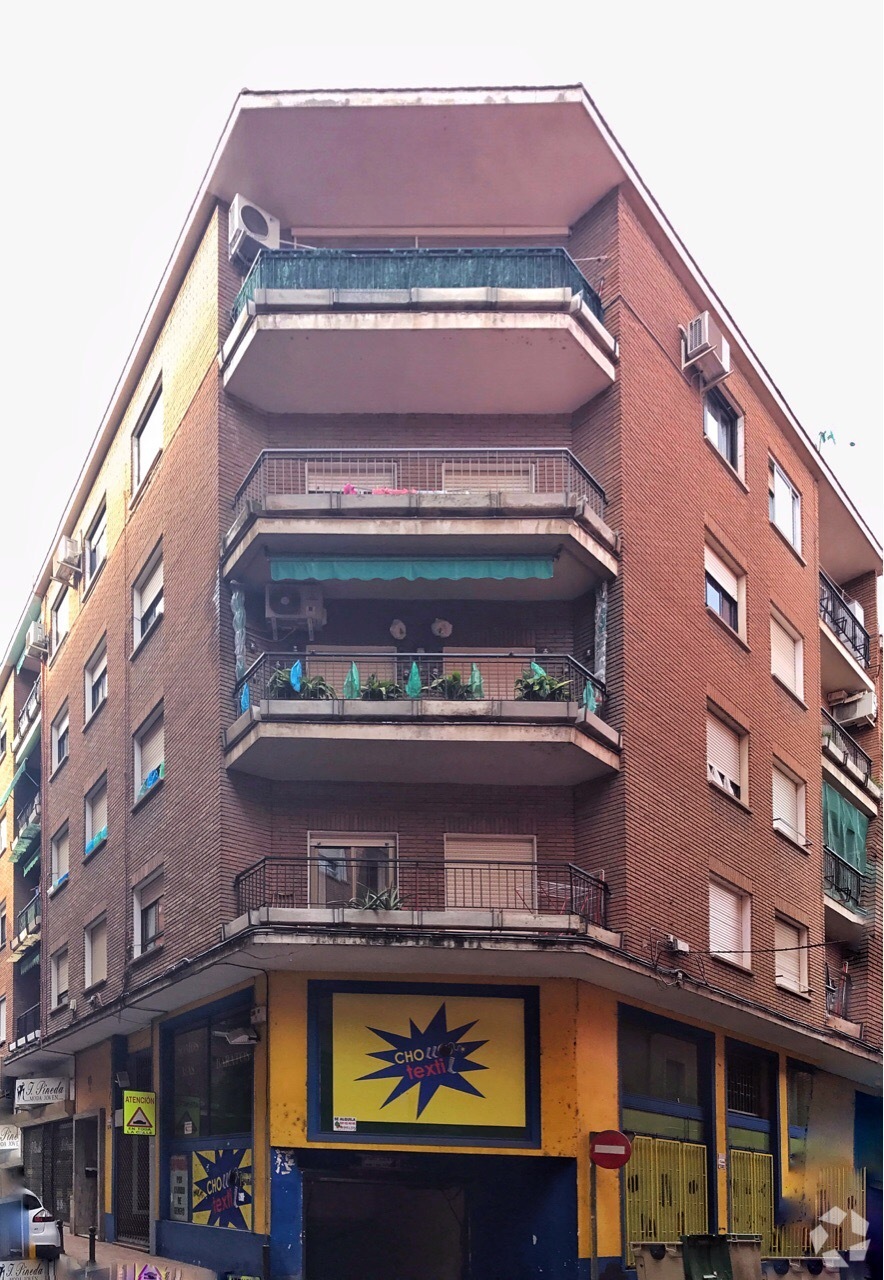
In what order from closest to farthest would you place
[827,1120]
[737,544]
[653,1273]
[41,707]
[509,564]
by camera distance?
[653,1273] → [509,564] → [737,544] → [827,1120] → [41,707]

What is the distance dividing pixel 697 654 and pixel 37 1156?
19280 mm

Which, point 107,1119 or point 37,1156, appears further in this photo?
point 37,1156

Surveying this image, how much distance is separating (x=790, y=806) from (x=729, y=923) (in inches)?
158

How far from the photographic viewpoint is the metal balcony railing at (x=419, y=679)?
1903cm

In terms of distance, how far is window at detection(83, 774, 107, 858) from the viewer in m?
27.2

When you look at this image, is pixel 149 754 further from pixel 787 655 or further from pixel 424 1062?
Answer: pixel 787 655

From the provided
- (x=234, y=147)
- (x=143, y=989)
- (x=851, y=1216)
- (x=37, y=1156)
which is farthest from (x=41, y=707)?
(x=851, y=1216)

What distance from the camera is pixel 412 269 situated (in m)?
20.7

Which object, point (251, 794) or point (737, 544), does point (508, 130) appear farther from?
point (251, 794)

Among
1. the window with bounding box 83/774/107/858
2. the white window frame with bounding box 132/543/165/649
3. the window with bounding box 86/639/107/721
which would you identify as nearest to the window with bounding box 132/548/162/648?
the white window frame with bounding box 132/543/165/649

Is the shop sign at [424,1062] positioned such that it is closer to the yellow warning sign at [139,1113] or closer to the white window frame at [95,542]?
the yellow warning sign at [139,1113]

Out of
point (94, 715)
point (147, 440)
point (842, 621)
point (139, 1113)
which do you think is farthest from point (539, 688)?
point (842, 621)

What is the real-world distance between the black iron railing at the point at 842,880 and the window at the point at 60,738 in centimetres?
1530

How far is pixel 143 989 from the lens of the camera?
70.6ft
